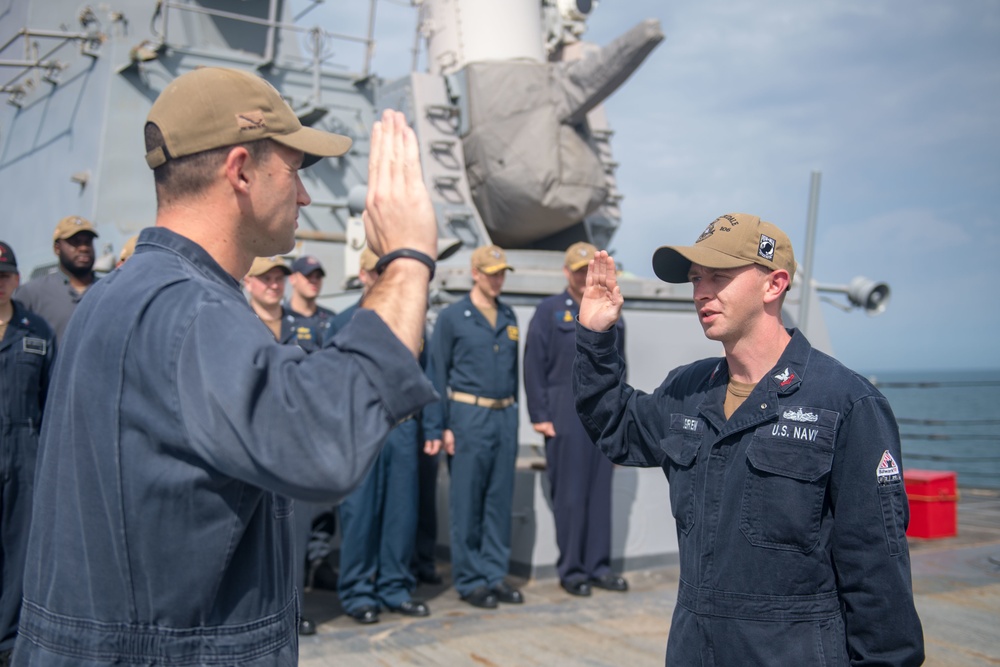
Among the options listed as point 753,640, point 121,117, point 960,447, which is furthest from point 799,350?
point 960,447

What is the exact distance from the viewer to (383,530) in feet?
17.2

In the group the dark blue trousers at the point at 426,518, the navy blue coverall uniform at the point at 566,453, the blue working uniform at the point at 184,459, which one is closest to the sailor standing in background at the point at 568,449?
the navy blue coverall uniform at the point at 566,453

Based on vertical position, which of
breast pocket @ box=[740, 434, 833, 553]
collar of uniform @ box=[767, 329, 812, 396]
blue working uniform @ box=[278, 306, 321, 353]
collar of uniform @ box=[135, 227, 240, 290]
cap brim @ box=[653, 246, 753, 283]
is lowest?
breast pocket @ box=[740, 434, 833, 553]

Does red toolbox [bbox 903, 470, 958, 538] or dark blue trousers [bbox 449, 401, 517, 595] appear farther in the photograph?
red toolbox [bbox 903, 470, 958, 538]

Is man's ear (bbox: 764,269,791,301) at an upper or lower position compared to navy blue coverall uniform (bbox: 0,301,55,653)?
upper

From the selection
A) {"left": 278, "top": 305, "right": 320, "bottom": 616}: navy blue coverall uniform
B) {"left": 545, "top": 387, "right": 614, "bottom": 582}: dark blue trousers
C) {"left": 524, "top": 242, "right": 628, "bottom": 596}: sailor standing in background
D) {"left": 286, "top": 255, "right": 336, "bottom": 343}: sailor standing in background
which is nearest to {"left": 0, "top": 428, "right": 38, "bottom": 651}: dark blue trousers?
{"left": 278, "top": 305, "right": 320, "bottom": 616}: navy blue coverall uniform

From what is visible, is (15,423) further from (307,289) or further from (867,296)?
(867,296)

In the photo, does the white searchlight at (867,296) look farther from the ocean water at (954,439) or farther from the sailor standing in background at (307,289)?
the sailor standing in background at (307,289)

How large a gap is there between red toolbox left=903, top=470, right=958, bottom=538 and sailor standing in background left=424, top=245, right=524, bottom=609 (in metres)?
3.43

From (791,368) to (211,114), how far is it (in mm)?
1468

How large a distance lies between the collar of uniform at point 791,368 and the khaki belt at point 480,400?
3.25 meters

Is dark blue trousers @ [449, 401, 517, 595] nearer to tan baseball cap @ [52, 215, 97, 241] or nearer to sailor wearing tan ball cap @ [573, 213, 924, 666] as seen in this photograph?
tan baseball cap @ [52, 215, 97, 241]

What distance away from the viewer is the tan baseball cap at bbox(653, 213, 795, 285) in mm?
2332

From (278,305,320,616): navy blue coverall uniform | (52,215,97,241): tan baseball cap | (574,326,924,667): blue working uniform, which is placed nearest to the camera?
(574,326,924,667): blue working uniform
